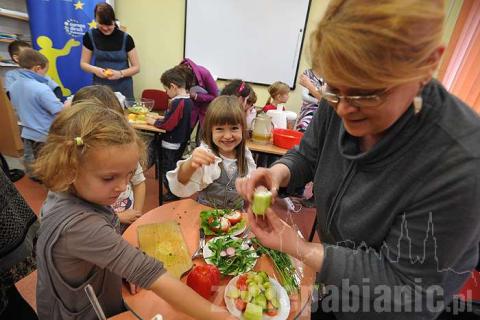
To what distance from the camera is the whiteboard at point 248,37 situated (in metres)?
4.54

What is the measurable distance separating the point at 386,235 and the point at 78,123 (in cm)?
103

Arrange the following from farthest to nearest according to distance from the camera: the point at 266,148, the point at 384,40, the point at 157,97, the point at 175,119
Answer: the point at 157,97 → the point at 175,119 → the point at 266,148 → the point at 384,40

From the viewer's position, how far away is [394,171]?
70 cm

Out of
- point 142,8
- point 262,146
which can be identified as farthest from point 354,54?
point 142,8

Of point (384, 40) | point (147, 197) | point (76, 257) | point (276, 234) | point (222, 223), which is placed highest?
point (384, 40)

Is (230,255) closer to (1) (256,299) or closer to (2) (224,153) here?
(1) (256,299)

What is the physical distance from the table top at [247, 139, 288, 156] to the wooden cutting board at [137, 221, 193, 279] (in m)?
1.54

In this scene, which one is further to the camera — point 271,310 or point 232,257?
point 232,257

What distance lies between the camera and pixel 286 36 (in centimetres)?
464

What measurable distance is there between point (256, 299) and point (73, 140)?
0.80m

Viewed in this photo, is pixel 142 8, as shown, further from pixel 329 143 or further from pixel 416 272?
pixel 416 272

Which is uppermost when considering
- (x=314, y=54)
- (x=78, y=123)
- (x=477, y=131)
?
(x=314, y=54)

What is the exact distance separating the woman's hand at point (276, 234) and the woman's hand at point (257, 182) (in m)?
0.14

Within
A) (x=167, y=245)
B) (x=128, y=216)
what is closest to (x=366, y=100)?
(x=167, y=245)
